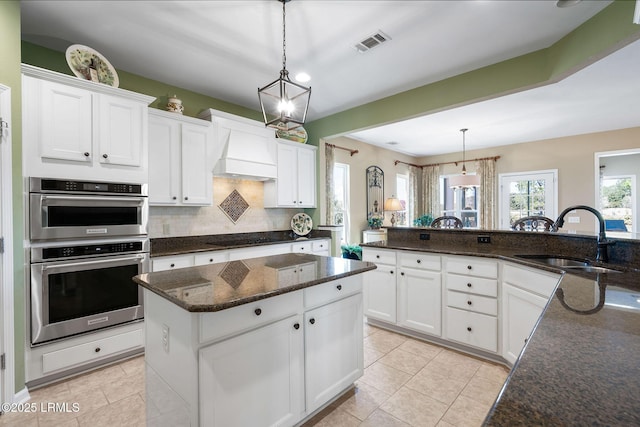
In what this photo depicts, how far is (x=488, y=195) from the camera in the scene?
672cm

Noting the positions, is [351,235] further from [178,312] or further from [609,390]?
[609,390]

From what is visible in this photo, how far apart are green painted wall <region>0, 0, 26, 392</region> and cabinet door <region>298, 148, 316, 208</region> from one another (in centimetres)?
308

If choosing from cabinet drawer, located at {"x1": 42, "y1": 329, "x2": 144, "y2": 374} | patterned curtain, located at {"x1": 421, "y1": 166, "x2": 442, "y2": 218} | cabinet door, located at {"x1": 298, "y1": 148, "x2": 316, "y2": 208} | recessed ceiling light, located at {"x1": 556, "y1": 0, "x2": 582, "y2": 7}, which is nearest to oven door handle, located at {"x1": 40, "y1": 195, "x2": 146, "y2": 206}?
cabinet drawer, located at {"x1": 42, "y1": 329, "x2": 144, "y2": 374}

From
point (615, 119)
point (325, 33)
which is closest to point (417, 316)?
point (325, 33)

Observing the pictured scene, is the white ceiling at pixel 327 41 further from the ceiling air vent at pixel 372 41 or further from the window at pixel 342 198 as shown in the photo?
the window at pixel 342 198

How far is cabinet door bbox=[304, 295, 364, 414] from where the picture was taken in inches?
68.8

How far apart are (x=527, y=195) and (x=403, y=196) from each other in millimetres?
2623

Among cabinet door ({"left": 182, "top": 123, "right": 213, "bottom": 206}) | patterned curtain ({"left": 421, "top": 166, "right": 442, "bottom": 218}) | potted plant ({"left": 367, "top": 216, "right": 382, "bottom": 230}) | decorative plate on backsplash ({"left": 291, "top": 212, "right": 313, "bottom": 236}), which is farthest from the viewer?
patterned curtain ({"left": 421, "top": 166, "right": 442, "bottom": 218})

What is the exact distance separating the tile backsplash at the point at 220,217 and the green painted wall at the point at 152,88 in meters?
0.99

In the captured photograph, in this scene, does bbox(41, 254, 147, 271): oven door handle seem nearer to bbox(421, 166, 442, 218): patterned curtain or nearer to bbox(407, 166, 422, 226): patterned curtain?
bbox(407, 166, 422, 226): patterned curtain

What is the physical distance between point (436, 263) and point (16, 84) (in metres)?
3.62

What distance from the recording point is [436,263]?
2.84 metres

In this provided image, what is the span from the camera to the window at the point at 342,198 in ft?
18.9

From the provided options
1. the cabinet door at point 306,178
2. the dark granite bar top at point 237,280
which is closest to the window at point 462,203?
the cabinet door at point 306,178
